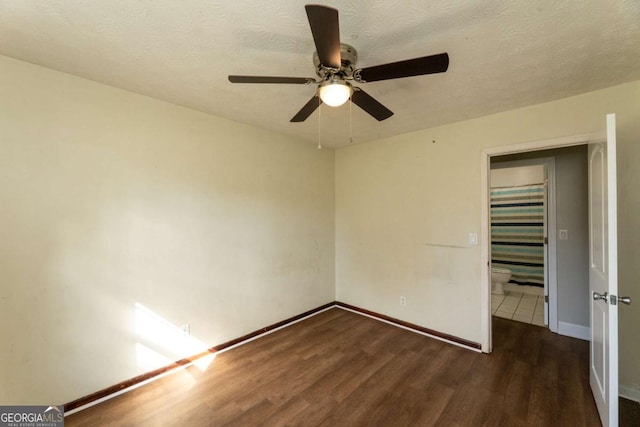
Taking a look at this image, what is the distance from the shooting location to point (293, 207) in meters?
3.31

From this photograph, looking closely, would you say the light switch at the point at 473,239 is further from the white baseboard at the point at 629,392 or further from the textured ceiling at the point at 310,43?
the white baseboard at the point at 629,392

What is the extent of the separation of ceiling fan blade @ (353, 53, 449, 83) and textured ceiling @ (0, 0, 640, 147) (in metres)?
0.25

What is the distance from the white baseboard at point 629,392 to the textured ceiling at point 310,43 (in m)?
2.28

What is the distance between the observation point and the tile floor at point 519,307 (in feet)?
11.2

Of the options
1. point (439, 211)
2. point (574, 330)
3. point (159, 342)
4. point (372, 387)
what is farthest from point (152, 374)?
point (574, 330)

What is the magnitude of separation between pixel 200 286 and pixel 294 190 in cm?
152

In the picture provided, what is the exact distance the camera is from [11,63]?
1.63 metres

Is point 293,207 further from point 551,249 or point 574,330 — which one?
point 574,330

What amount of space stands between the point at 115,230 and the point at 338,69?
200cm

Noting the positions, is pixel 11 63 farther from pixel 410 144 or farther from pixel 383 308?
pixel 383 308

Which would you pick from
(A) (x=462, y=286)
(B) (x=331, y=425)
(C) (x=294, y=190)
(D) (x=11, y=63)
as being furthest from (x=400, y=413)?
(D) (x=11, y=63)

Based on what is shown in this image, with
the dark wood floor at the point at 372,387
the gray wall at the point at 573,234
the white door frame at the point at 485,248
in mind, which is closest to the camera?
the dark wood floor at the point at 372,387

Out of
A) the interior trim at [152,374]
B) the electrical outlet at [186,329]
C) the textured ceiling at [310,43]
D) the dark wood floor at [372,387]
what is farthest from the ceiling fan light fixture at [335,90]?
the interior trim at [152,374]

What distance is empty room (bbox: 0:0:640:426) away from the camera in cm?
141
